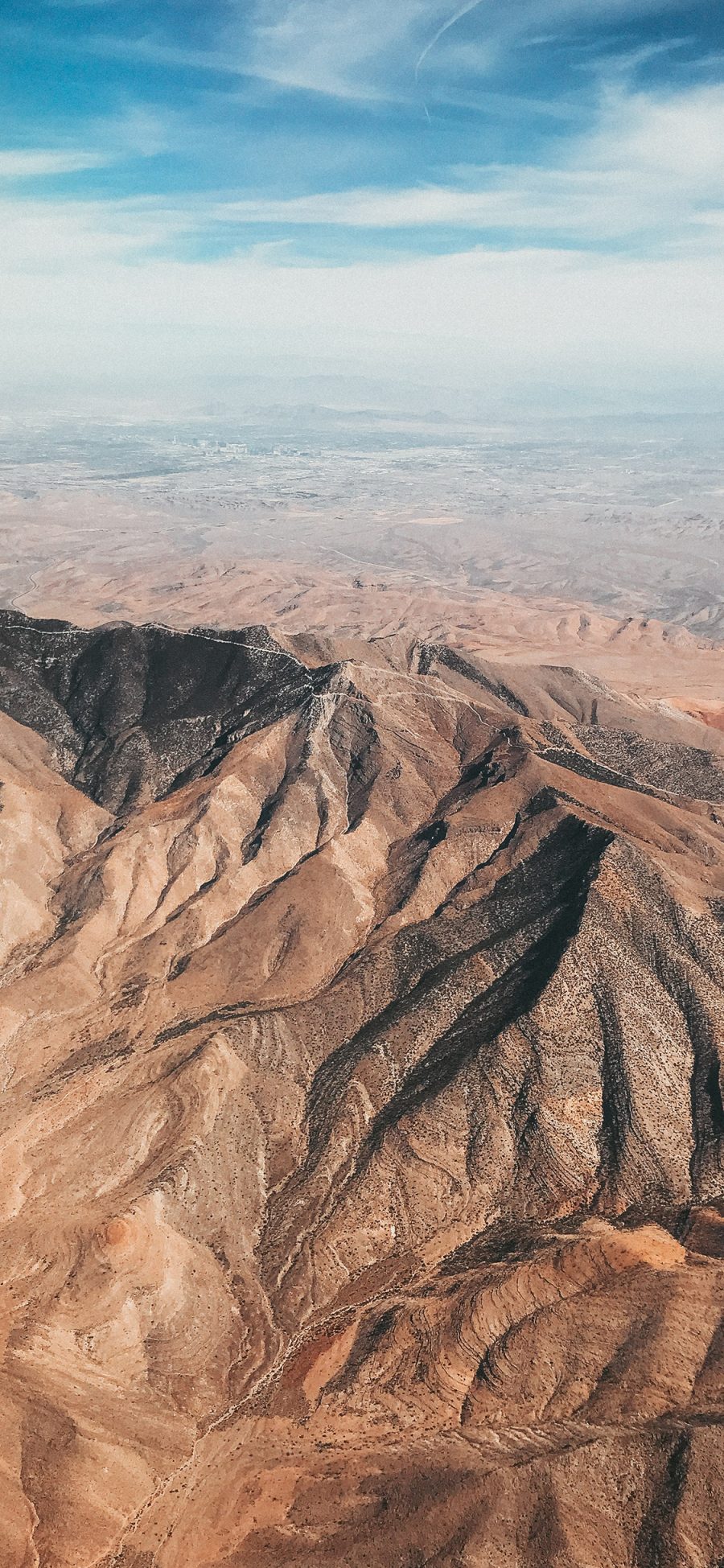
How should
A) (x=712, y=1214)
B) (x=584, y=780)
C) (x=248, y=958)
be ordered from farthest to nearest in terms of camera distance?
(x=584, y=780)
(x=248, y=958)
(x=712, y=1214)

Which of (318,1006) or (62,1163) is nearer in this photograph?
(62,1163)

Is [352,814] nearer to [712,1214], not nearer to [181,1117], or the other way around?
[181,1117]

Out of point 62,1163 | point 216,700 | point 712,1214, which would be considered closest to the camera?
point 712,1214

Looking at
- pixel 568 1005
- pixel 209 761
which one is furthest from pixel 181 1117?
pixel 209 761

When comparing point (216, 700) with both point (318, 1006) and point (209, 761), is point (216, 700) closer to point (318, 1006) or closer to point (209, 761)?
point (209, 761)

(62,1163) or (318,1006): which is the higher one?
(318,1006)

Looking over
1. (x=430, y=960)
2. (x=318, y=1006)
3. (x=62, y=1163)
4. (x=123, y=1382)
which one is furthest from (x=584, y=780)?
(x=123, y=1382)

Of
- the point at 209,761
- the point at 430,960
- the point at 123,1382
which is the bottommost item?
the point at 123,1382
